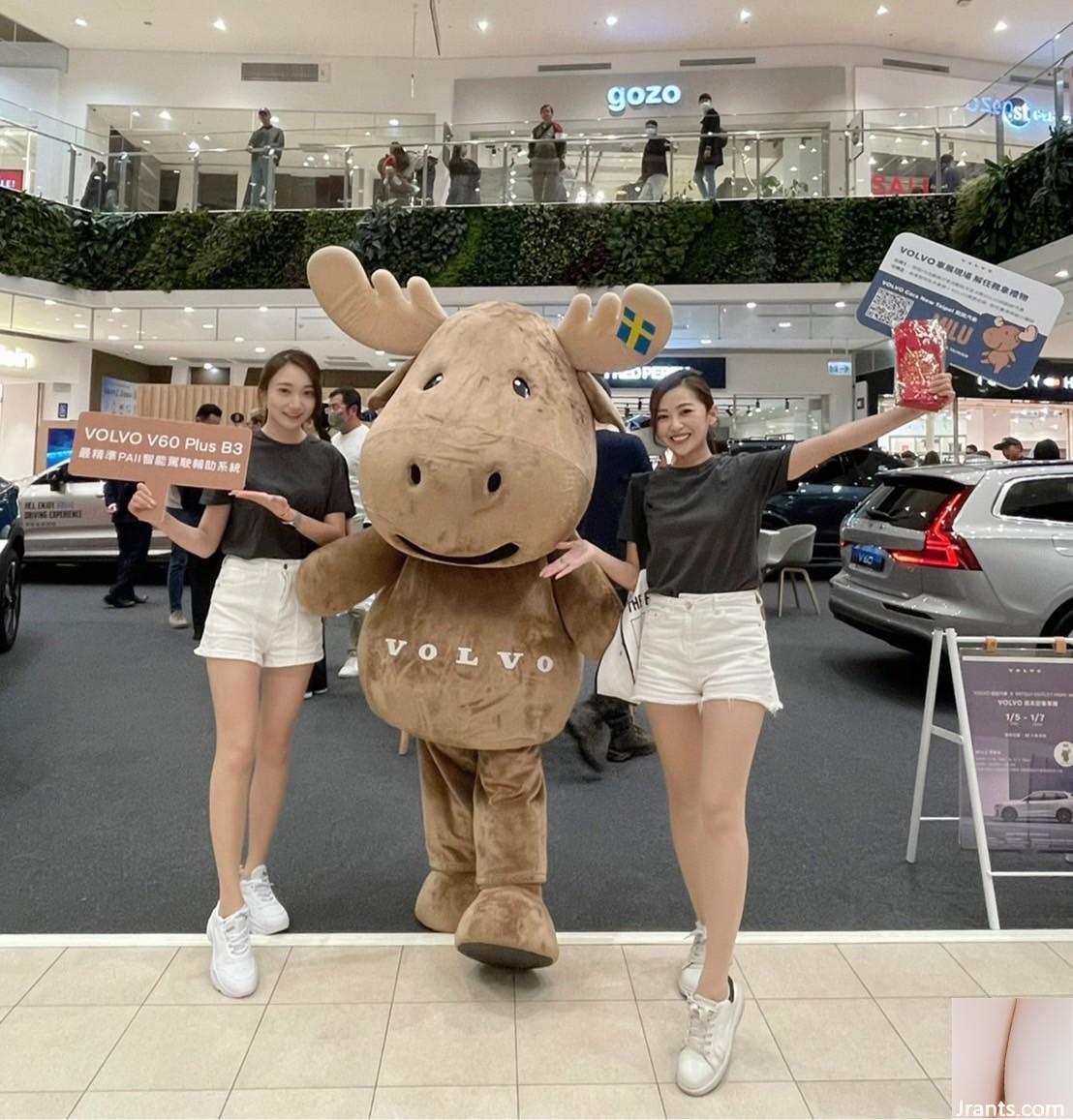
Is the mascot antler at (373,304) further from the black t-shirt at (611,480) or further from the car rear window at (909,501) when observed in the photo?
→ the car rear window at (909,501)

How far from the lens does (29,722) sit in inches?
172

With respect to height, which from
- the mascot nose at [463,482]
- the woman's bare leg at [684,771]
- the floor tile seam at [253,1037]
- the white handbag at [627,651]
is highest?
the mascot nose at [463,482]

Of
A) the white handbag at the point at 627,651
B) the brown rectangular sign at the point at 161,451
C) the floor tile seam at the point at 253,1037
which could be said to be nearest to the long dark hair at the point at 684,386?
the white handbag at the point at 627,651

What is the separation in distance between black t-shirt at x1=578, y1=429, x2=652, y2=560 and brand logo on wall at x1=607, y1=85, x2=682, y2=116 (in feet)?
55.0

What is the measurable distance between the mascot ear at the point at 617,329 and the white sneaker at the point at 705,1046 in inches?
62.1

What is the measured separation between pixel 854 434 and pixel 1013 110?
1070 centimetres

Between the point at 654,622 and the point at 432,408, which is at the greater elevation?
the point at 432,408

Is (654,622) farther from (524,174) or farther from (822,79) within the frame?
(822,79)

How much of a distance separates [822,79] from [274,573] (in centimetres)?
1917

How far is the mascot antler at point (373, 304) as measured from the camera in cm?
210

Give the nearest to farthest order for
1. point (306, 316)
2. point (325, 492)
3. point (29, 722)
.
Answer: point (325, 492) < point (29, 722) < point (306, 316)

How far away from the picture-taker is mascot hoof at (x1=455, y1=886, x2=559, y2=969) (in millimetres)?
1971

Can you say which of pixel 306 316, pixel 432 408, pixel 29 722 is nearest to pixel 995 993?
pixel 432 408

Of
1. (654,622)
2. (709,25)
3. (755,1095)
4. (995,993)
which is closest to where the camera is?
(755,1095)
